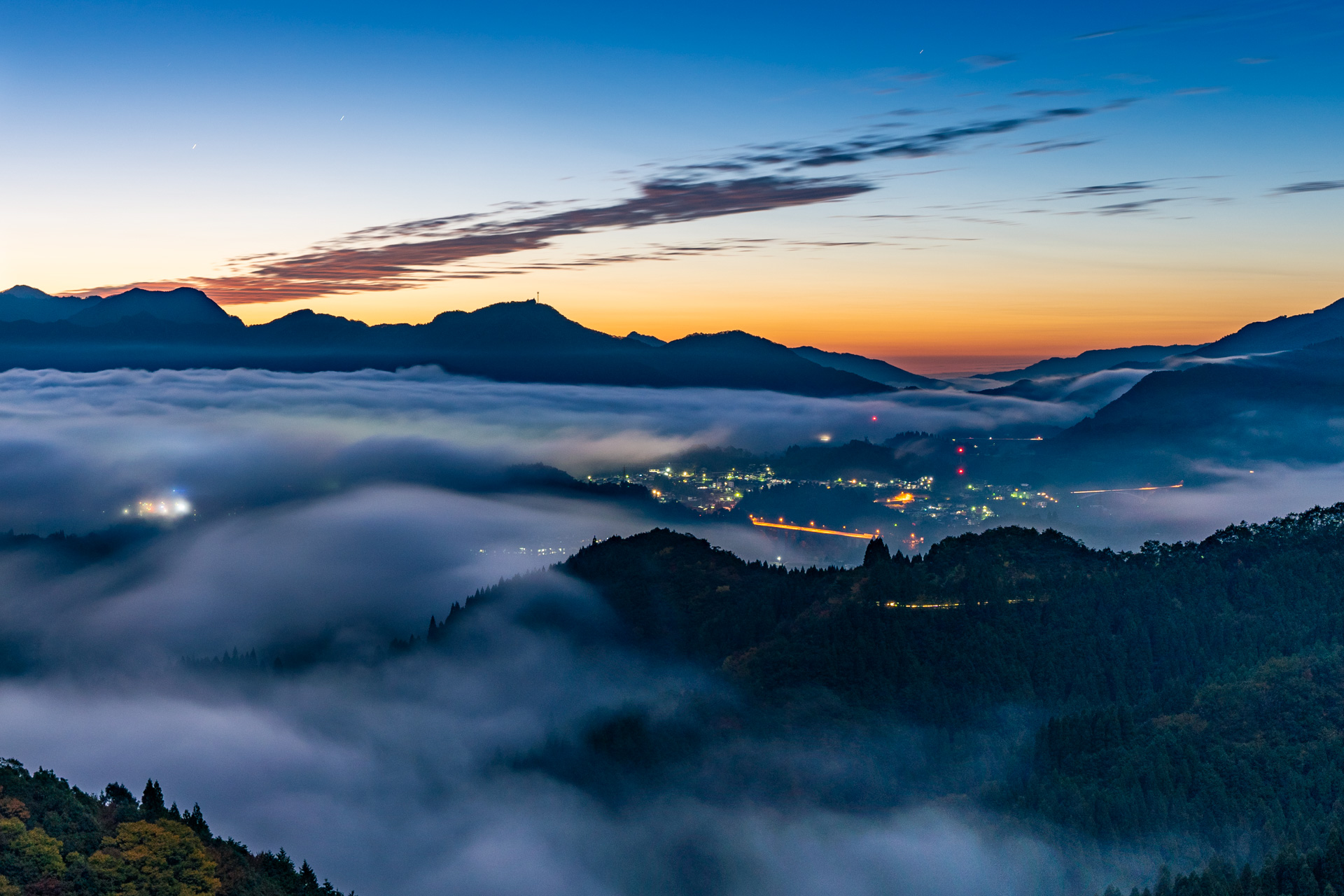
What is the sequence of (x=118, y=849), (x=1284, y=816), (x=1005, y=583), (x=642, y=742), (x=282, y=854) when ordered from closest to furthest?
(x=118, y=849), (x=1284, y=816), (x=282, y=854), (x=642, y=742), (x=1005, y=583)

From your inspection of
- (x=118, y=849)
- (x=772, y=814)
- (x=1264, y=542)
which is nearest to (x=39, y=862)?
(x=118, y=849)

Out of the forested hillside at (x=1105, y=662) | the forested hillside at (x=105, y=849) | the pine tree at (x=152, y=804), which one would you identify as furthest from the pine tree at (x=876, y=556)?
the pine tree at (x=152, y=804)

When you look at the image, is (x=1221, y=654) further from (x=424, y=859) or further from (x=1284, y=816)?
(x=424, y=859)

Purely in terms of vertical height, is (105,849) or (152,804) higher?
(105,849)

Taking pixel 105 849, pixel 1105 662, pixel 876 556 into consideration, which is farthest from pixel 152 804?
→ pixel 1105 662

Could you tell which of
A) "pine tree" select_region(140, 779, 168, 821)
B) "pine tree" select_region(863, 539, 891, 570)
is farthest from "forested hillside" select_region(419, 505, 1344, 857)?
"pine tree" select_region(140, 779, 168, 821)

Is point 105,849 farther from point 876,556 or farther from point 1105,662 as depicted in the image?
point 1105,662

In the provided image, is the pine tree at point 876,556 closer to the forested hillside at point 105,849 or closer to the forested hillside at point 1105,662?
the forested hillside at point 1105,662

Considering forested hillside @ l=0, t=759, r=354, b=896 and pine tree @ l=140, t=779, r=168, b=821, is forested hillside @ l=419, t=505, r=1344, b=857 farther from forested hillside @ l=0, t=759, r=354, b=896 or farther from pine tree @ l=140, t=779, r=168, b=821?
pine tree @ l=140, t=779, r=168, b=821

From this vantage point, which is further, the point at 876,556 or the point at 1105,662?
the point at 876,556
